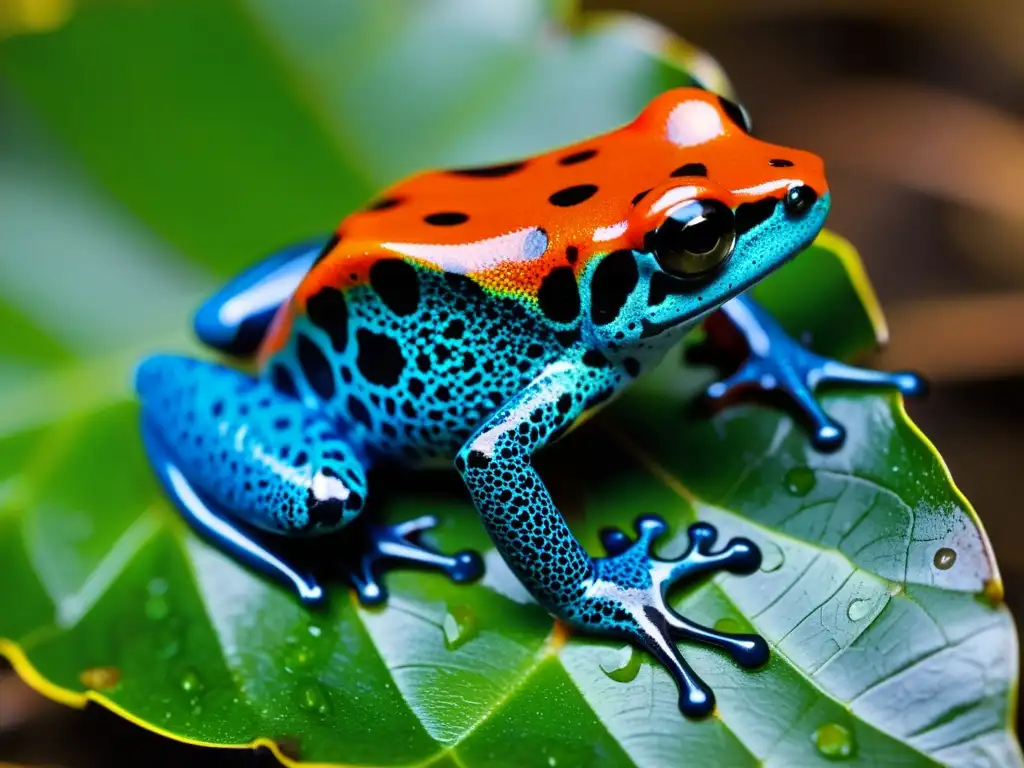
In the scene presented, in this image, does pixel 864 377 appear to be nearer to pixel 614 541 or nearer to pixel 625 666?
pixel 614 541

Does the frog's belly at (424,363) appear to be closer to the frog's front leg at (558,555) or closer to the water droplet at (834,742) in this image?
the frog's front leg at (558,555)

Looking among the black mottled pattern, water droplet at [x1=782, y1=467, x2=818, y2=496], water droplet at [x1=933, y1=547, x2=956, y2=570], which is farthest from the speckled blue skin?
water droplet at [x1=933, y1=547, x2=956, y2=570]

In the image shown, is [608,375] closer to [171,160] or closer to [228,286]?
[228,286]

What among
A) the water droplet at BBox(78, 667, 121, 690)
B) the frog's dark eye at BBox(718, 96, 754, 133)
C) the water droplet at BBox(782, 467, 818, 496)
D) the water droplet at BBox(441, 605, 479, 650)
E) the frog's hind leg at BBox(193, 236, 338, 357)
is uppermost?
the frog's hind leg at BBox(193, 236, 338, 357)

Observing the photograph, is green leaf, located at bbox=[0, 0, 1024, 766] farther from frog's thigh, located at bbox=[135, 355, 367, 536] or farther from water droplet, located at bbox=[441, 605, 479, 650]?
frog's thigh, located at bbox=[135, 355, 367, 536]

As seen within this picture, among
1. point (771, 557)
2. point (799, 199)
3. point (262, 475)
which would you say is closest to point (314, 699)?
point (262, 475)

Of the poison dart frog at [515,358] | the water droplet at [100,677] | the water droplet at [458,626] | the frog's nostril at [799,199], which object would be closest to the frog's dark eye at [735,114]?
the poison dart frog at [515,358]

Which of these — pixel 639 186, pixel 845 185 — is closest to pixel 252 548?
pixel 639 186
